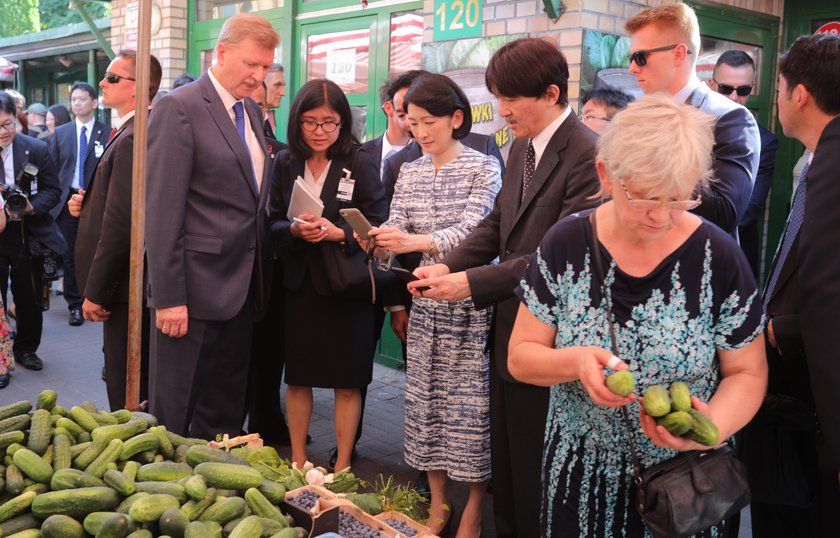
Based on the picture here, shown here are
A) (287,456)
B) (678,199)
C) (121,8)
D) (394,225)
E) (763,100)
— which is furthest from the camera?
(121,8)

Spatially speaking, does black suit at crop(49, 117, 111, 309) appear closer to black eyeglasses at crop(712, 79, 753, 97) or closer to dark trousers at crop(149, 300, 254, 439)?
dark trousers at crop(149, 300, 254, 439)

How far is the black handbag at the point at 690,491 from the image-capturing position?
6.11 feet

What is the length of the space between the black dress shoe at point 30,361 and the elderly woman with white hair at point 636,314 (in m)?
5.61

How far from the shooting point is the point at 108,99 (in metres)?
4.48

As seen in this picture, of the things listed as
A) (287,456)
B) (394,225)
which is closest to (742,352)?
(394,225)

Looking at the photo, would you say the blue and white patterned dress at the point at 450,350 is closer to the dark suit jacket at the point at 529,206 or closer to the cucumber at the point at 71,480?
the dark suit jacket at the point at 529,206

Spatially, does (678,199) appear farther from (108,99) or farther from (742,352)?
(108,99)

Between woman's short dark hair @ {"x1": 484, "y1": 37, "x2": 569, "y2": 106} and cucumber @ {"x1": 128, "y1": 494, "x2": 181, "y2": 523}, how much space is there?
6.21 ft

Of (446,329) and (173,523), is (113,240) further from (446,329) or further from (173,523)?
(173,523)

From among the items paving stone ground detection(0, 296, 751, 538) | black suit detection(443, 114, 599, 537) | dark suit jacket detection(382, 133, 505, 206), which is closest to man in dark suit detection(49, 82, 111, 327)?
paving stone ground detection(0, 296, 751, 538)

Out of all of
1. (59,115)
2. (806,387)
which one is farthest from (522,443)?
(59,115)

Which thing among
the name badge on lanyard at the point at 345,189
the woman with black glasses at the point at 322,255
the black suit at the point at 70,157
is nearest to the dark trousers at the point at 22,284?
the black suit at the point at 70,157

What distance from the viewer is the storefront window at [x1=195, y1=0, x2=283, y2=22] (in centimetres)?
801

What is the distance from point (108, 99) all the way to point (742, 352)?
372cm
